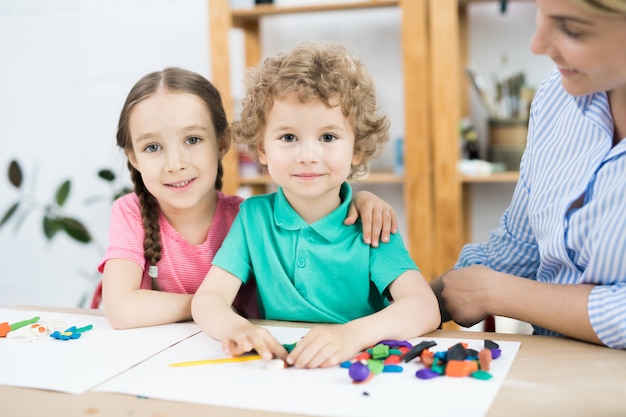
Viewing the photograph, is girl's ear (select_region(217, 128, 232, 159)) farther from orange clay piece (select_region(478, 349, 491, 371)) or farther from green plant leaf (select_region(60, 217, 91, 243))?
green plant leaf (select_region(60, 217, 91, 243))

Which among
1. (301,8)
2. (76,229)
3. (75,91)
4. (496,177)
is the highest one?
(301,8)

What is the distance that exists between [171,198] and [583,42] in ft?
2.51

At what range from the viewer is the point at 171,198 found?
1.31m

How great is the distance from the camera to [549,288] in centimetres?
104

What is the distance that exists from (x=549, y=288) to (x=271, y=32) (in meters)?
2.36

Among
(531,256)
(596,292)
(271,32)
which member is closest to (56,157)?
(271,32)

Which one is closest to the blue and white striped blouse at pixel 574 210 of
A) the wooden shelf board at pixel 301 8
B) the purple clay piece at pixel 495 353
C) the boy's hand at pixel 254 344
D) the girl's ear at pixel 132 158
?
the purple clay piece at pixel 495 353

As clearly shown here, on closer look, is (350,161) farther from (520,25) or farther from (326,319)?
(520,25)

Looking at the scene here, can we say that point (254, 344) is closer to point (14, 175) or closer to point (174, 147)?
point (174, 147)

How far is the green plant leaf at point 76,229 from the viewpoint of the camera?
2.71m

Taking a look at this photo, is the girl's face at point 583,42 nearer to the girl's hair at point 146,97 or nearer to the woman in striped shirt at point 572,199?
the woman in striped shirt at point 572,199

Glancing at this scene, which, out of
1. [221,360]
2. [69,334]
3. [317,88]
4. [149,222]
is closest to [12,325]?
[69,334]

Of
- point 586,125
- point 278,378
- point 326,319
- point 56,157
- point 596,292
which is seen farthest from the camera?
point 56,157

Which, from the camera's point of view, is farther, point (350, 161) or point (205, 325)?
point (350, 161)
